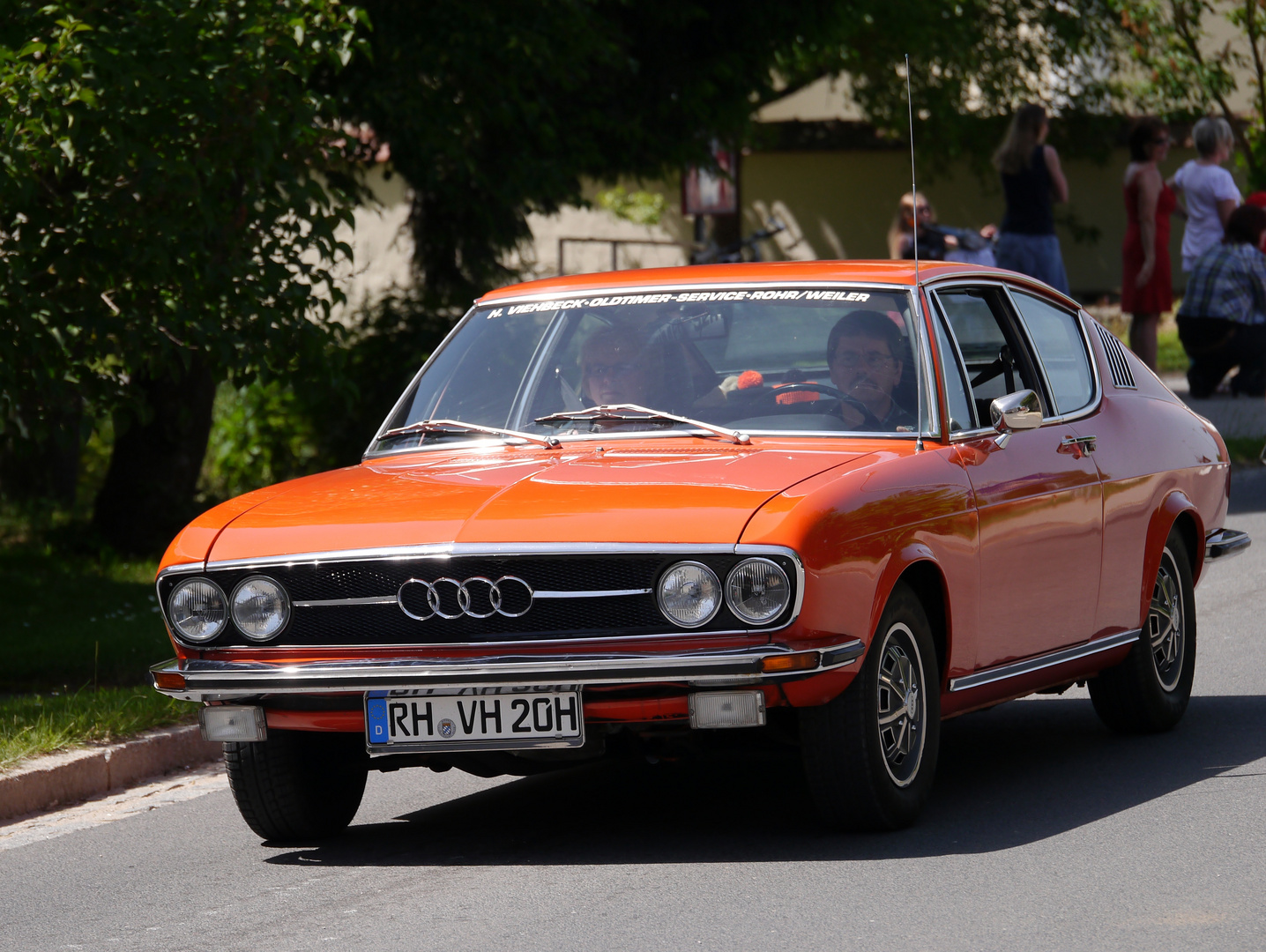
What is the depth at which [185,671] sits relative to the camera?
17.7 feet

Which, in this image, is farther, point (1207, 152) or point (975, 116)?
point (975, 116)

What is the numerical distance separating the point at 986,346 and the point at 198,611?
2.74 meters

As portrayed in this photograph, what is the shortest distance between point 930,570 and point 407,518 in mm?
1499

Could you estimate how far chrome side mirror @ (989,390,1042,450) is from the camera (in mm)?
6043

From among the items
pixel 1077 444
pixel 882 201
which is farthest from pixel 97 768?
pixel 882 201

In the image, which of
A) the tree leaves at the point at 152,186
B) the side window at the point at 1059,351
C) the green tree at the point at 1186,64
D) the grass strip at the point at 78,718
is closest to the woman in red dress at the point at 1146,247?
the green tree at the point at 1186,64

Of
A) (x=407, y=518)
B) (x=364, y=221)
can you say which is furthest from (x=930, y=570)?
(x=364, y=221)

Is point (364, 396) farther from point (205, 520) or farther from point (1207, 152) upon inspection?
point (205, 520)

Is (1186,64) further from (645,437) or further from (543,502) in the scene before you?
(543,502)

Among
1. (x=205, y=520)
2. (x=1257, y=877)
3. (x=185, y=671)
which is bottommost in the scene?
(x=1257, y=877)

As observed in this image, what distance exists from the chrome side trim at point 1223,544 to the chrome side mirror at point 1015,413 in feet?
5.09

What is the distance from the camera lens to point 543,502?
17.2 feet

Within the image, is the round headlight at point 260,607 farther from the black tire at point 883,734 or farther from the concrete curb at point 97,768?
the concrete curb at point 97,768

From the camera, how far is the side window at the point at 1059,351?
267 inches
